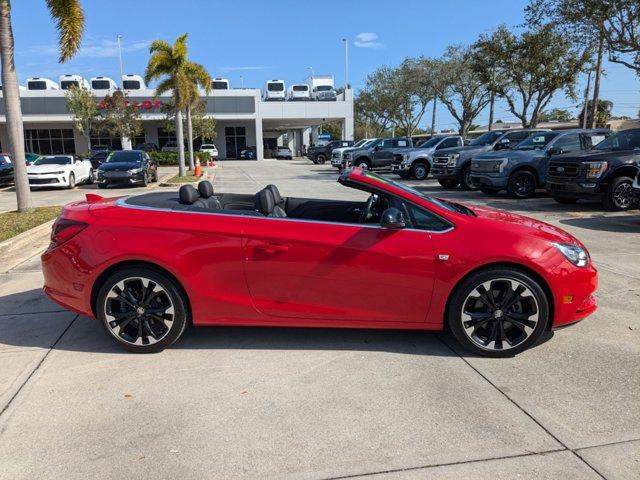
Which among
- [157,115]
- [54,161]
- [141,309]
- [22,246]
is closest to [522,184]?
[22,246]

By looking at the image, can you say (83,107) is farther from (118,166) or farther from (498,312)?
(498,312)

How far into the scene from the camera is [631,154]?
11328mm

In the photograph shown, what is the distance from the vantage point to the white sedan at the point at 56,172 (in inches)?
789

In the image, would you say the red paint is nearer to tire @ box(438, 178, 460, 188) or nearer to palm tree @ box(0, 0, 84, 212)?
palm tree @ box(0, 0, 84, 212)

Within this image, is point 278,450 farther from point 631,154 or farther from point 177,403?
point 631,154

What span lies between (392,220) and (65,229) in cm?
264

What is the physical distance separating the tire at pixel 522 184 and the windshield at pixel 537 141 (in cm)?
84

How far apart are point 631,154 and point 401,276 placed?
9.78 meters

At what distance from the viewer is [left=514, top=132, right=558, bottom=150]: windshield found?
47.3 ft

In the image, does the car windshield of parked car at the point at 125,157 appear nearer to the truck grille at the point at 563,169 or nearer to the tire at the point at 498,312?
the truck grille at the point at 563,169

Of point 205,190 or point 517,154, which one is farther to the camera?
point 517,154

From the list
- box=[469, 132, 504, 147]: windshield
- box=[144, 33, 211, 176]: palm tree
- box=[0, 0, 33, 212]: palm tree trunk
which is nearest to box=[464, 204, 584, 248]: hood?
box=[0, 0, 33, 212]: palm tree trunk

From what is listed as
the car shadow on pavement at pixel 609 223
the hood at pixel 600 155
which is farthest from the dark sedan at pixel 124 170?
the car shadow on pavement at pixel 609 223

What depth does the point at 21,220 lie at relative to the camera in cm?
1077
